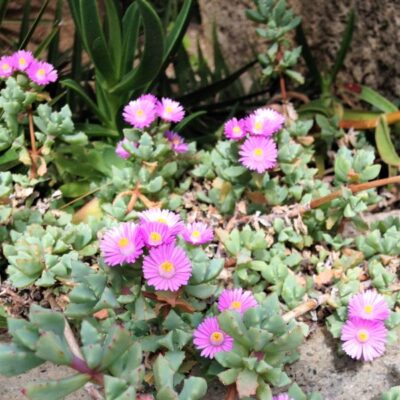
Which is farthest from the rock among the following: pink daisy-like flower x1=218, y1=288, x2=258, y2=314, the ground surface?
pink daisy-like flower x1=218, y1=288, x2=258, y2=314

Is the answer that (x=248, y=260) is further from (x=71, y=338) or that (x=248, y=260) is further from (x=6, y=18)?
(x=6, y=18)

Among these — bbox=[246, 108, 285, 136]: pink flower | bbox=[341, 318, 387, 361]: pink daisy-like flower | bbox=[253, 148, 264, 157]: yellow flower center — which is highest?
bbox=[246, 108, 285, 136]: pink flower

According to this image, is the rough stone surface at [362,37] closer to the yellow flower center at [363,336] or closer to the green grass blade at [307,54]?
the green grass blade at [307,54]

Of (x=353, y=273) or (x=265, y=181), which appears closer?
(x=353, y=273)

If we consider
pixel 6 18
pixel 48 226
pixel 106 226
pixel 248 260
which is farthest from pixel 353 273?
pixel 6 18

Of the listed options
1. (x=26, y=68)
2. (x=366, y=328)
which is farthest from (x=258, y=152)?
(x=26, y=68)

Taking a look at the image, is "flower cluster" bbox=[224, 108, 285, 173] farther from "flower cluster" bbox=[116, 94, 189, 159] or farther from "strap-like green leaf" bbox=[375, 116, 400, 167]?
"strap-like green leaf" bbox=[375, 116, 400, 167]

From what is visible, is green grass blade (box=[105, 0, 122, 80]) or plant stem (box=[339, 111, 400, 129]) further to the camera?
plant stem (box=[339, 111, 400, 129])
